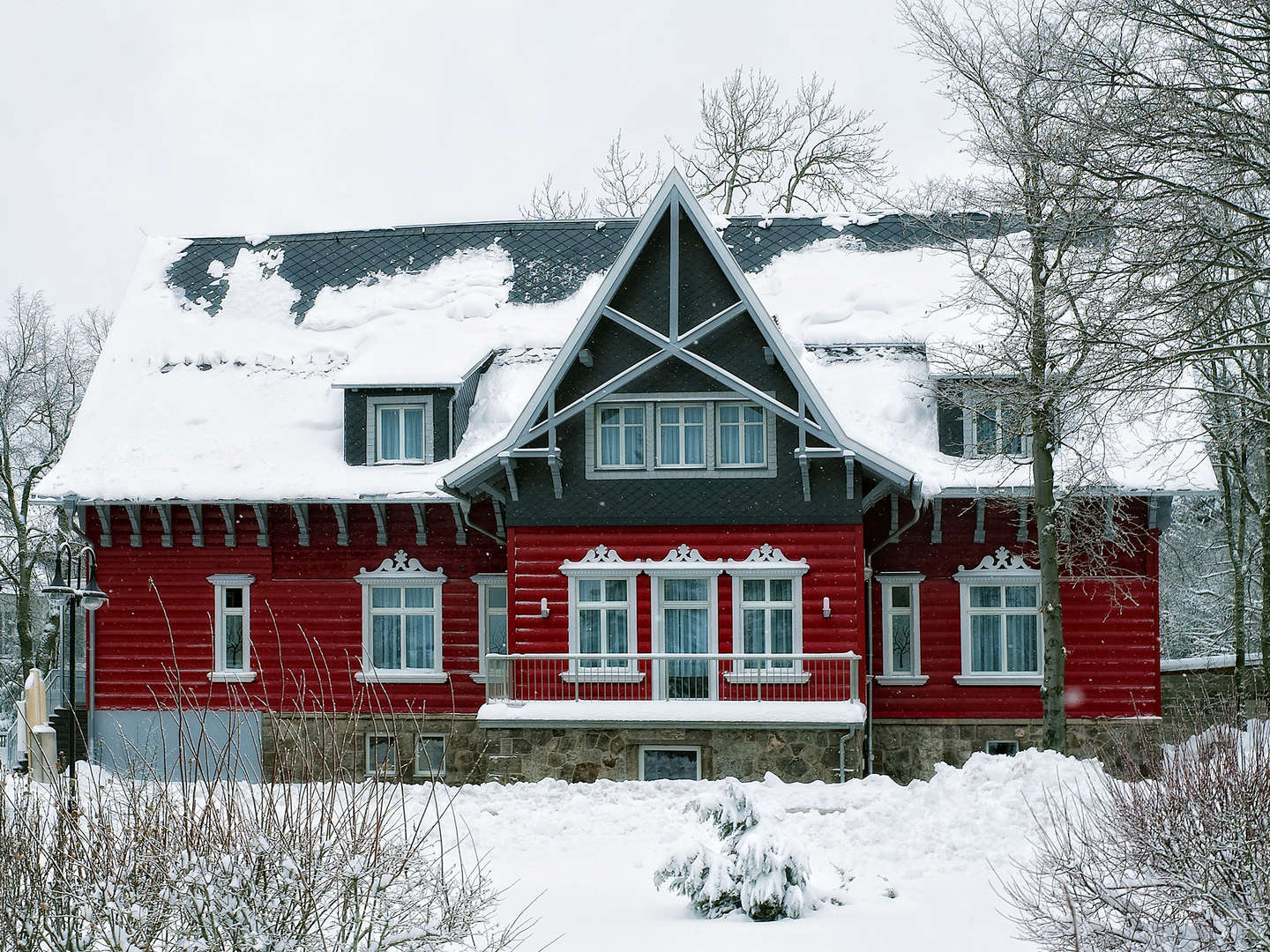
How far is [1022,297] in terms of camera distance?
768 inches

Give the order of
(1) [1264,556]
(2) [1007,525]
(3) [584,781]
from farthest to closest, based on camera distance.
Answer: (1) [1264,556] < (2) [1007,525] < (3) [584,781]

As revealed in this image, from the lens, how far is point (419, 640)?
77.5 feet

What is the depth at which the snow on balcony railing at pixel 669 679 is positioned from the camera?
817 inches

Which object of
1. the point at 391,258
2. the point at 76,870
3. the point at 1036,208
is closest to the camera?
the point at 76,870

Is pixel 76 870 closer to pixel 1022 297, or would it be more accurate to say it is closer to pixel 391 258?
pixel 1022 297

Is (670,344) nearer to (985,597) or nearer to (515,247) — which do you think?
(985,597)

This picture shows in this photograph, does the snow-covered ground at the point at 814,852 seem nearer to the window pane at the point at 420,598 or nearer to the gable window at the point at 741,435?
the gable window at the point at 741,435

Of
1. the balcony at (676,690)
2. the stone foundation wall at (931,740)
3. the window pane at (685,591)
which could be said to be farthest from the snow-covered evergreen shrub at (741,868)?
the stone foundation wall at (931,740)

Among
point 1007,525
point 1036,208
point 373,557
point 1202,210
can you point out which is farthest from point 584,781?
point 1202,210

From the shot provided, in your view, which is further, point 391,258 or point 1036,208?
point 391,258

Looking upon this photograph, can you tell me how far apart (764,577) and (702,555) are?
38.2 inches

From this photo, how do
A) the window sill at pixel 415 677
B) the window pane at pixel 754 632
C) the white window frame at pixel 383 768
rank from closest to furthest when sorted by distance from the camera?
the white window frame at pixel 383 768 < the window pane at pixel 754 632 < the window sill at pixel 415 677

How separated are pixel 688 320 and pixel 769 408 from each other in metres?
1.81

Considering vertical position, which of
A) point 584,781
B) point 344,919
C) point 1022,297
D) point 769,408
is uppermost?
point 1022,297
